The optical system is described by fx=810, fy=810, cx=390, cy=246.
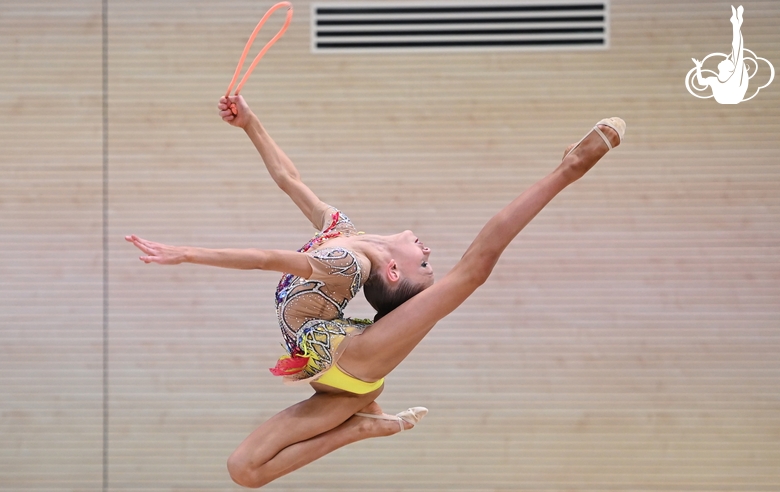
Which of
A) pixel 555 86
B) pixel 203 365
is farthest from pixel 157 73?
pixel 555 86

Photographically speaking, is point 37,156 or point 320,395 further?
point 37,156

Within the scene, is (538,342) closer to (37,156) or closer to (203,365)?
(203,365)

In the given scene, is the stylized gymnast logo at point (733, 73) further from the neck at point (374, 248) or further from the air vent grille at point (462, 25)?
the neck at point (374, 248)

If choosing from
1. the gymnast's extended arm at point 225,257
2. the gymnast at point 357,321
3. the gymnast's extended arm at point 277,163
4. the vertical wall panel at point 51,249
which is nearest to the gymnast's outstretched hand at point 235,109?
the gymnast's extended arm at point 277,163

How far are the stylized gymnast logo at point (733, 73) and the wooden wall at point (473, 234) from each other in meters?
0.05

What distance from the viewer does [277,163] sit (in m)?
3.13

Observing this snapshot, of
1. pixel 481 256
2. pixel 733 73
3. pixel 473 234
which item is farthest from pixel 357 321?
pixel 733 73

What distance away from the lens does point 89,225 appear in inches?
171

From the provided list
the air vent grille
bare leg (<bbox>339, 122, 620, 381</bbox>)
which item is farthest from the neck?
the air vent grille

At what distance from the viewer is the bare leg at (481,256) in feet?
8.61

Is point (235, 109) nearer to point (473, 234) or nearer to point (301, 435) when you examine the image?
point (301, 435)

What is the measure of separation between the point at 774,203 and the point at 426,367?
199cm

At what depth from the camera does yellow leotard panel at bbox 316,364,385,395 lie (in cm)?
272

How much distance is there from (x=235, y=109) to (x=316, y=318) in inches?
33.7
